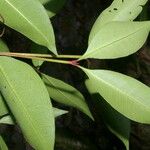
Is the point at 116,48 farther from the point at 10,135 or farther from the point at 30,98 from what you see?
the point at 10,135

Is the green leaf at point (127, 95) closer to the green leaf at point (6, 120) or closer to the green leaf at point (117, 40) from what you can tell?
the green leaf at point (117, 40)

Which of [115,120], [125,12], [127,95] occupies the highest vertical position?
[125,12]

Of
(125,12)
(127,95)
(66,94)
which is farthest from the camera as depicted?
(66,94)

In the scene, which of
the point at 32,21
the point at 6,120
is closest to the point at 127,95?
the point at 32,21

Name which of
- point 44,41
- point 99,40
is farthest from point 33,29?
point 99,40

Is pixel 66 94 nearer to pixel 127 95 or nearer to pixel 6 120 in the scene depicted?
pixel 6 120

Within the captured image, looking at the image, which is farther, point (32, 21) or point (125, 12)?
point (125, 12)
